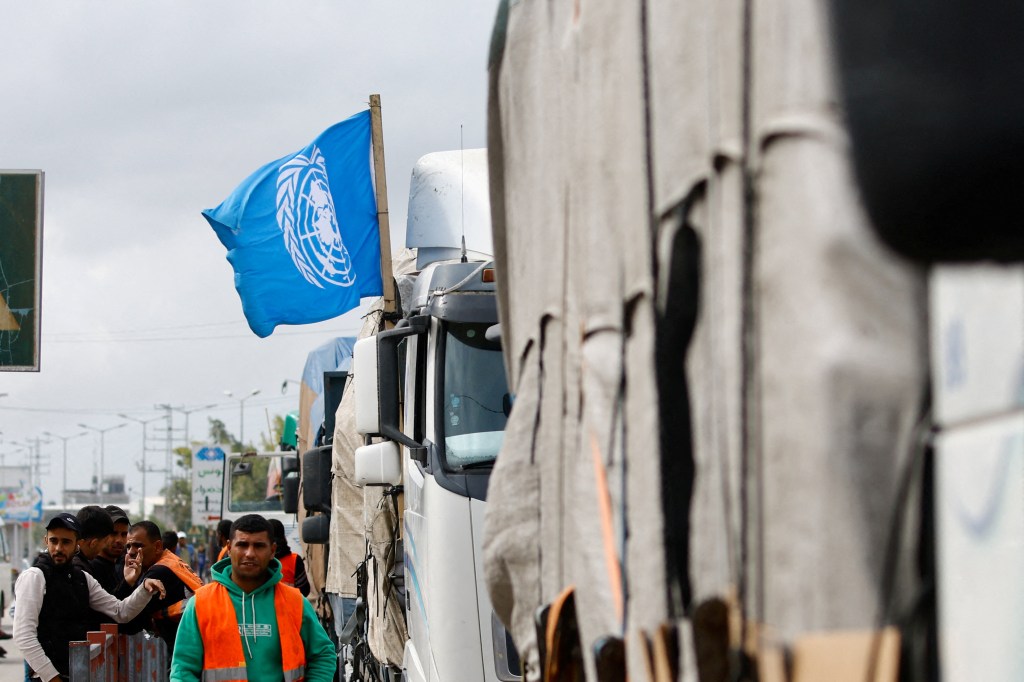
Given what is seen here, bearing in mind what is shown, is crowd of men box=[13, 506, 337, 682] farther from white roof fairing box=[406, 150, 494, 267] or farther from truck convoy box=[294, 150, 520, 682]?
white roof fairing box=[406, 150, 494, 267]

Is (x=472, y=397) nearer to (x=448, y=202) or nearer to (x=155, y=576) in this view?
(x=448, y=202)

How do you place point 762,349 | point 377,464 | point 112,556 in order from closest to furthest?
point 762,349
point 377,464
point 112,556

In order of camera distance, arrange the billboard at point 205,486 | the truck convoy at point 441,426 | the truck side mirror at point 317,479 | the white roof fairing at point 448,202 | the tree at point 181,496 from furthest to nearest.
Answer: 1. the tree at point 181,496
2. the billboard at point 205,486
3. the truck side mirror at point 317,479
4. the white roof fairing at point 448,202
5. the truck convoy at point 441,426

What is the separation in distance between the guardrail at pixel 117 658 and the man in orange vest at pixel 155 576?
1.34 ft

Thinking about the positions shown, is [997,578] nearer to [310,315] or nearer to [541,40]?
[541,40]

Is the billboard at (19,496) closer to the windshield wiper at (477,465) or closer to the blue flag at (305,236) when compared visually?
the blue flag at (305,236)

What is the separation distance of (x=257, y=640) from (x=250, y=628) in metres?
0.06

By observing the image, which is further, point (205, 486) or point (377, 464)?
point (205, 486)

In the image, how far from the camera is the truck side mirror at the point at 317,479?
12922mm

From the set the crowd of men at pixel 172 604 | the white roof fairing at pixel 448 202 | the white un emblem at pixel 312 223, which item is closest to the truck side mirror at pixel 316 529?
the crowd of men at pixel 172 604

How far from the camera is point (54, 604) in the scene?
7.90m

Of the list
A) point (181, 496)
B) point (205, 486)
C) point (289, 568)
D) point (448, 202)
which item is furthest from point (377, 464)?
point (181, 496)

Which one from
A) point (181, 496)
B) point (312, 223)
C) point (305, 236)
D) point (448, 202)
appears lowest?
point (181, 496)

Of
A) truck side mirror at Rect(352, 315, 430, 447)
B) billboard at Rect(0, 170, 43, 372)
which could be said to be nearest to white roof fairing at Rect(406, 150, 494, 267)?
truck side mirror at Rect(352, 315, 430, 447)
